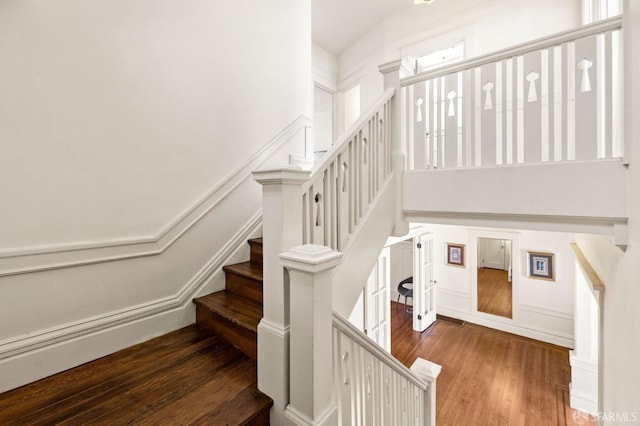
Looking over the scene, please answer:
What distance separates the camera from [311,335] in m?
0.98

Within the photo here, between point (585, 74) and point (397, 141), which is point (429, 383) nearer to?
point (397, 141)

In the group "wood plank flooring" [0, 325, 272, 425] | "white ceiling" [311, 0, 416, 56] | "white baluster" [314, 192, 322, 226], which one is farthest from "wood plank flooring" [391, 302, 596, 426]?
"white ceiling" [311, 0, 416, 56]

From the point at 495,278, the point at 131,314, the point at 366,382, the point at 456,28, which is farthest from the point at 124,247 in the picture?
the point at 495,278

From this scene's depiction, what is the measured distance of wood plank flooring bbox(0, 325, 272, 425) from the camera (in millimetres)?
1076

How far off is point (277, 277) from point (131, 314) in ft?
3.55

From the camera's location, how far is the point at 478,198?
1.83m

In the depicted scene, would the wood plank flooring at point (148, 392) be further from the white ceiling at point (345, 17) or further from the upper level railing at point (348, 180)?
the white ceiling at point (345, 17)

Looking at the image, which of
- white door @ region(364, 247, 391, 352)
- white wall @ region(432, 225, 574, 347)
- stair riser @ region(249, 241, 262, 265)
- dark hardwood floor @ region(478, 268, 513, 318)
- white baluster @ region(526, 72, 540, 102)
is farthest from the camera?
dark hardwood floor @ region(478, 268, 513, 318)

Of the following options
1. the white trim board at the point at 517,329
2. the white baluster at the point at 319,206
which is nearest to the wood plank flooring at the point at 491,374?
the white trim board at the point at 517,329

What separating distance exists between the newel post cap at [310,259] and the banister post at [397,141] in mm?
1268

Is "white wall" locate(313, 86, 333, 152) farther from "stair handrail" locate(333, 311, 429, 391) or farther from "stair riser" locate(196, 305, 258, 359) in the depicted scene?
"stair handrail" locate(333, 311, 429, 391)

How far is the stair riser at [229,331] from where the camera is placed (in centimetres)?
145

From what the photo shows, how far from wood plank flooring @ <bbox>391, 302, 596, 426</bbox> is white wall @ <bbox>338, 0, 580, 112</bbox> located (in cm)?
447

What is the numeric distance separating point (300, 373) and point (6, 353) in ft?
4.45
